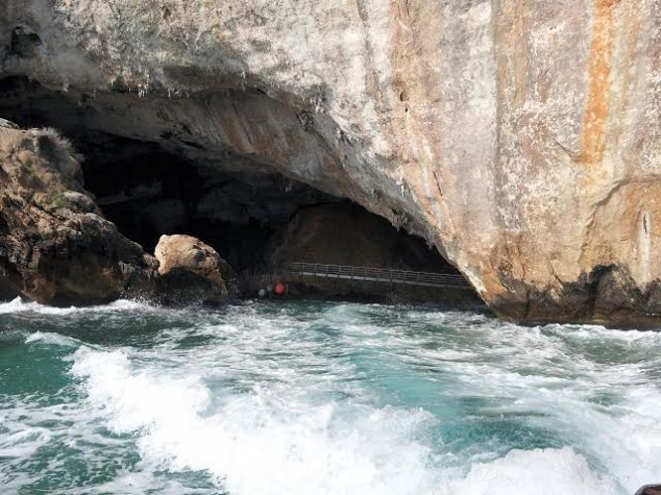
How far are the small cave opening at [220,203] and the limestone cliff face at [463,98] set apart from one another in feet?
9.96

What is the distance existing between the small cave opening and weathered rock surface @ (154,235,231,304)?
10.9 feet

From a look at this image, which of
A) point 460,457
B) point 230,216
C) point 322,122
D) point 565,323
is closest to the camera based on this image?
point 460,457

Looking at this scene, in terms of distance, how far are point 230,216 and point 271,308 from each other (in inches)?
410

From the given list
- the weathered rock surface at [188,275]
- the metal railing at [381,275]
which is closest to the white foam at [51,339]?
the weathered rock surface at [188,275]

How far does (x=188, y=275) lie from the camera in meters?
17.9

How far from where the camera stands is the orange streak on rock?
11.8m

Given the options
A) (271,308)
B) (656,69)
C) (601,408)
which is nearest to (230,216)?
(271,308)

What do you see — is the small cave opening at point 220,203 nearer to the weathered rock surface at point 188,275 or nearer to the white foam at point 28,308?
the weathered rock surface at point 188,275

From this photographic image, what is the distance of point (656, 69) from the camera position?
37.9ft

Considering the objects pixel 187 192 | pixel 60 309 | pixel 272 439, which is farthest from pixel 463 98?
pixel 187 192

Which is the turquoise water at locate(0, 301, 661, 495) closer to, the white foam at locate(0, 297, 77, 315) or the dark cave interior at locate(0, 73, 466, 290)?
the white foam at locate(0, 297, 77, 315)

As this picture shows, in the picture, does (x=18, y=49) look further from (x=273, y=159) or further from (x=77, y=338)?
(x=77, y=338)

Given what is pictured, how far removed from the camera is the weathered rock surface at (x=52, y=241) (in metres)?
15.8

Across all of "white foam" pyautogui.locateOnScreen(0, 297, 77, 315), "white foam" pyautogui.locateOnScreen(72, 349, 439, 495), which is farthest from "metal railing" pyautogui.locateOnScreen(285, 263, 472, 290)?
"white foam" pyautogui.locateOnScreen(72, 349, 439, 495)
